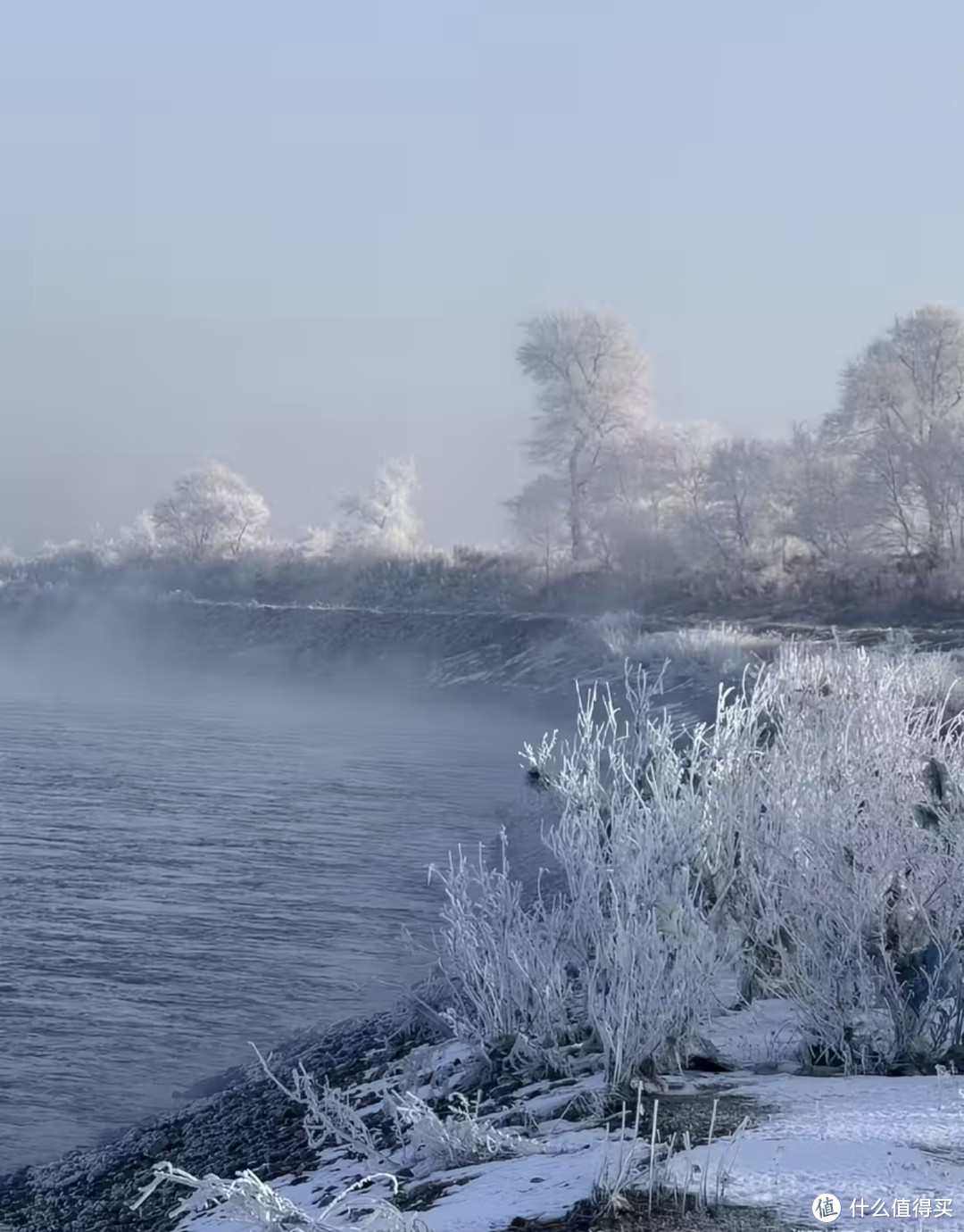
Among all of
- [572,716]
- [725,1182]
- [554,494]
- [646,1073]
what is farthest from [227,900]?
[554,494]

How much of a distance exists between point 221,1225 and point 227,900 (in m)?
7.93

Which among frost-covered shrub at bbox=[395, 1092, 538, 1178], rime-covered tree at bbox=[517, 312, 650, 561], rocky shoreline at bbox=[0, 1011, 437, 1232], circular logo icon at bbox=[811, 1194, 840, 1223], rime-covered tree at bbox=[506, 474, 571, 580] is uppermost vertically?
rime-covered tree at bbox=[517, 312, 650, 561]

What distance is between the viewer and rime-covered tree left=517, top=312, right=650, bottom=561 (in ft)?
182

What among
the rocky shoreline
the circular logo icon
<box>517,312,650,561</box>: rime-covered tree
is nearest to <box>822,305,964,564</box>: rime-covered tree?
<box>517,312,650,561</box>: rime-covered tree

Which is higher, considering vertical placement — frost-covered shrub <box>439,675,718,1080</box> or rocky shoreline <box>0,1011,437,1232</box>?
frost-covered shrub <box>439,675,718,1080</box>

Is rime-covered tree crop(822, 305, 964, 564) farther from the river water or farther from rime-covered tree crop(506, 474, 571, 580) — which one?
the river water

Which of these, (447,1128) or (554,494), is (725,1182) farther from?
(554,494)

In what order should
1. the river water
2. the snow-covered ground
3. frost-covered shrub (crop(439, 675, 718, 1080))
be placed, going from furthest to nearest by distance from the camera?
1. the river water
2. frost-covered shrub (crop(439, 675, 718, 1080))
3. the snow-covered ground

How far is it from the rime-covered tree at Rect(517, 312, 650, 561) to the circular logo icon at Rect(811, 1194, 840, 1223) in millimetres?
50024

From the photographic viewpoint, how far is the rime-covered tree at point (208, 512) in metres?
68.1

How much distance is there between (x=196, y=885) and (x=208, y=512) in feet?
183

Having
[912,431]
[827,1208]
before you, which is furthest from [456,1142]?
[912,431]

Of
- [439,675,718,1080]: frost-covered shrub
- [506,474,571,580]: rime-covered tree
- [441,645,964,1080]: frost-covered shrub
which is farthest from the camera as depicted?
[506,474,571,580]: rime-covered tree

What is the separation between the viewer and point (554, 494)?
55750 mm
